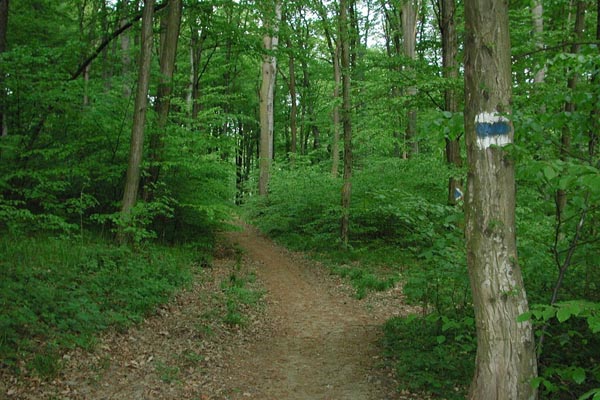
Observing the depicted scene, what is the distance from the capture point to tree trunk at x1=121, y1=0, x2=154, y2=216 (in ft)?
31.6

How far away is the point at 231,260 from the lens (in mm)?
13031

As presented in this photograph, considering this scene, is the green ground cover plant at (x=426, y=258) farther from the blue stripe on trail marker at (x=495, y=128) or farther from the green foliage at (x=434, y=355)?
the blue stripe on trail marker at (x=495, y=128)

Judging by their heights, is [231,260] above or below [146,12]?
below

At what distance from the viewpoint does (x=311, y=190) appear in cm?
1667

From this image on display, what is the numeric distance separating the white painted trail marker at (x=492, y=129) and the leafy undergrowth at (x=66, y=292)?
4753mm

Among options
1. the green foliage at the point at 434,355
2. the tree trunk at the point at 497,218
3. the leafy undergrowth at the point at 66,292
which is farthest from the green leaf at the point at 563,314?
the leafy undergrowth at the point at 66,292

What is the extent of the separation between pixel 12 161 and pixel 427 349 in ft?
31.7

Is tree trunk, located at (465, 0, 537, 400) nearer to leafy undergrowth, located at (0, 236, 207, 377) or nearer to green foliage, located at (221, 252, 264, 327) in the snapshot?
leafy undergrowth, located at (0, 236, 207, 377)

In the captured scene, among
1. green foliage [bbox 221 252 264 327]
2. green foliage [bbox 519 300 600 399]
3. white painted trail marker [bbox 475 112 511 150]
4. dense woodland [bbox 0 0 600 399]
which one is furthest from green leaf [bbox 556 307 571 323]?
green foliage [bbox 221 252 264 327]

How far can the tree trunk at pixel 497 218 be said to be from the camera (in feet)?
11.0

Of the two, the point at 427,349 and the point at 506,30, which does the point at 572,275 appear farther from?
the point at 506,30

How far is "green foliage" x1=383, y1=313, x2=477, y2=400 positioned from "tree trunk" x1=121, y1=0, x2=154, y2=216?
6156 millimetres

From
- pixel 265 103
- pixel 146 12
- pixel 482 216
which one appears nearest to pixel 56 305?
pixel 482 216

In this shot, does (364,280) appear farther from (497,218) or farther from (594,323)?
(594,323)
